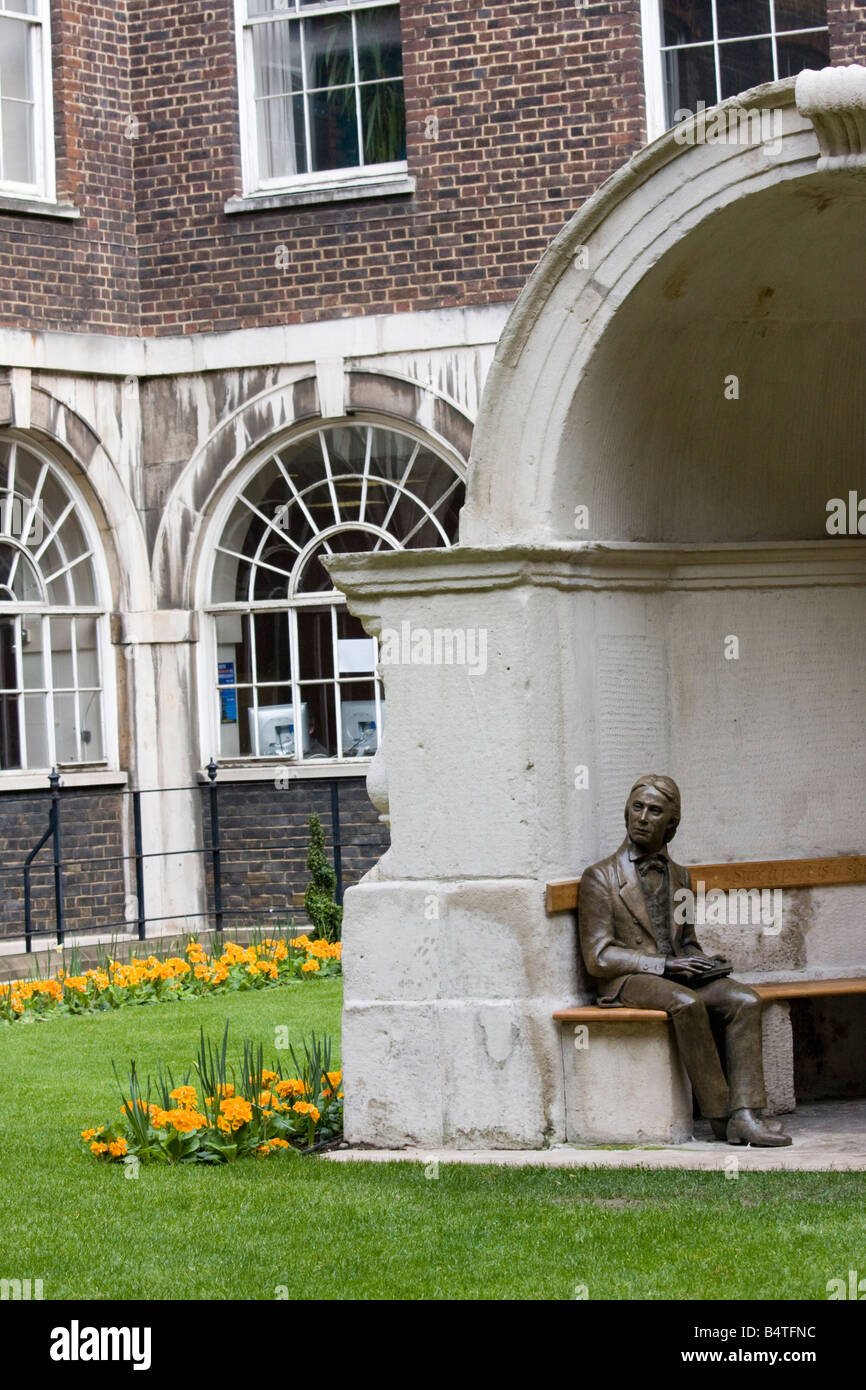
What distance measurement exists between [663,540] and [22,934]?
26.4 feet

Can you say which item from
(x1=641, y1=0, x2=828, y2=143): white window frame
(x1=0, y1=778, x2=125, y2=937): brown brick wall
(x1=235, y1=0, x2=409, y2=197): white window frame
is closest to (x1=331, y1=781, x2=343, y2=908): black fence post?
(x1=0, y1=778, x2=125, y2=937): brown brick wall

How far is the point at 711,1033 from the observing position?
26.5ft

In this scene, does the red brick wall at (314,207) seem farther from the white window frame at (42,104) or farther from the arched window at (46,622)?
the arched window at (46,622)

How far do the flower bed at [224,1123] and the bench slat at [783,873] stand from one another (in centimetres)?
178

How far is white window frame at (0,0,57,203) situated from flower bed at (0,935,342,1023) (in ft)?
19.3

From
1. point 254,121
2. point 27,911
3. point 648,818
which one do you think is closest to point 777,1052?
point 648,818

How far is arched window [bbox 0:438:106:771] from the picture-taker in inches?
645

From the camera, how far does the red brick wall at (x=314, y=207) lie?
1562cm

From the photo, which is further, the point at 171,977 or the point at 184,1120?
the point at 171,977

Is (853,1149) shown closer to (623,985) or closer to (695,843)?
(623,985)

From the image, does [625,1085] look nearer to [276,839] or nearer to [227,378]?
[276,839]

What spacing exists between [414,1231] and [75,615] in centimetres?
1049

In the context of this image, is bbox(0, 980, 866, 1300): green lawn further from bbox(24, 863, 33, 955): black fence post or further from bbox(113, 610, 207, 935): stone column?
bbox(113, 610, 207, 935): stone column

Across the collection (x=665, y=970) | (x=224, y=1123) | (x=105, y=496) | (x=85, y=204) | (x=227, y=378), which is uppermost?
(x=85, y=204)
